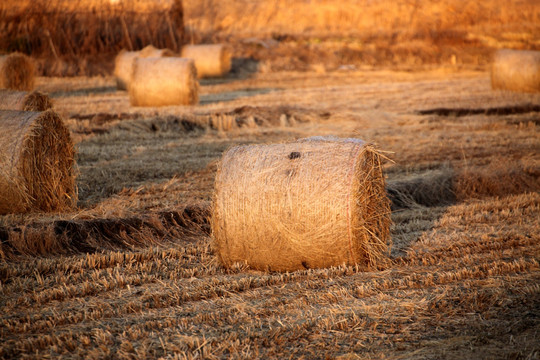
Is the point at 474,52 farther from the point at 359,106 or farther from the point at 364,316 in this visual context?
the point at 364,316

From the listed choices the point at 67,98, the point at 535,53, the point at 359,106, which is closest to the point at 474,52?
the point at 535,53

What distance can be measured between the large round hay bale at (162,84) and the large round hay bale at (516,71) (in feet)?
26.4

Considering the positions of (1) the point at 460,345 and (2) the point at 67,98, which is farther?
(2) the point at 67,98

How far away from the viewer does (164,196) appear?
7469 mm

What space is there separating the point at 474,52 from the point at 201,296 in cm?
2438

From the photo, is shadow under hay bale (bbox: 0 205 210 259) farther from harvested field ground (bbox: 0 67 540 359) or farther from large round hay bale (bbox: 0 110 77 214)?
large round hay bale (bbox: 0 110 77 214)

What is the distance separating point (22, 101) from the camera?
29.3 feet

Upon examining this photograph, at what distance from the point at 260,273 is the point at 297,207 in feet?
2.16

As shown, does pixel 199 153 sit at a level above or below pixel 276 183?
below

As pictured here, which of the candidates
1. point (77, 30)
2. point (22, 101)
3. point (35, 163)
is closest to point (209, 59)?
point (77, 30)

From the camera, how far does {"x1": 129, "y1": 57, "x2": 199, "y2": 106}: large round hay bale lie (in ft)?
46.9

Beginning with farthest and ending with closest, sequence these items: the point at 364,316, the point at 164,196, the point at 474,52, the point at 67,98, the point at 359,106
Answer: the point at 474,52
the point at 67,98
the point at 359,106
the point at 164,196
the point at 364,316

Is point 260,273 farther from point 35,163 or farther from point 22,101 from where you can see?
point 22,101

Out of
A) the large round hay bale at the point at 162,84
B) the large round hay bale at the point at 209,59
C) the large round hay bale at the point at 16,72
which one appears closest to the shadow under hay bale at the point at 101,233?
the large round hay bale at the point at 162,84
